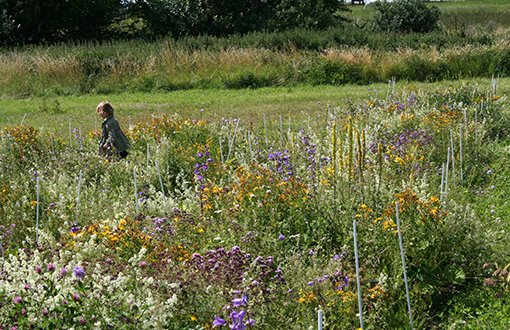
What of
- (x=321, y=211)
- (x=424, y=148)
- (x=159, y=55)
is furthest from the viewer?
(x=159, y=55)

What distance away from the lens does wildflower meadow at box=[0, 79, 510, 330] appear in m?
2.73

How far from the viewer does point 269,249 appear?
3654mm

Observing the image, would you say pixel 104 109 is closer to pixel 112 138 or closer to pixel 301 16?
pixel 112 138

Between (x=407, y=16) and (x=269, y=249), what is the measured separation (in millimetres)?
25687

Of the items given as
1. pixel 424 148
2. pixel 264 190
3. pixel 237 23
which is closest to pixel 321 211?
pixel 264 190

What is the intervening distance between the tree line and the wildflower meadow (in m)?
20.9

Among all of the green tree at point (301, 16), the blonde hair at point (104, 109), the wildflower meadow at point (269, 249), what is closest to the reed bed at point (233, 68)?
the blonde hair at point (104, 109)

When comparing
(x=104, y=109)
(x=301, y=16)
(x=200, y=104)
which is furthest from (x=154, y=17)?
(x=104, y=109)

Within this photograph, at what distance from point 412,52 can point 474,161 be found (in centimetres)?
959

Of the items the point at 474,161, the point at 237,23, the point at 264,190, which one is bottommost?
the point at 474,161

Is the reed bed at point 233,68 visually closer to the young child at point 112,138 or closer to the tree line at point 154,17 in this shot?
the young child at point 112,138

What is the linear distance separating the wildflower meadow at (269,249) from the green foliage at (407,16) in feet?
72.8

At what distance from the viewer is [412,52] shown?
14719 millimetres

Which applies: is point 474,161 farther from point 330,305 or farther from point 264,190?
point 330,305
